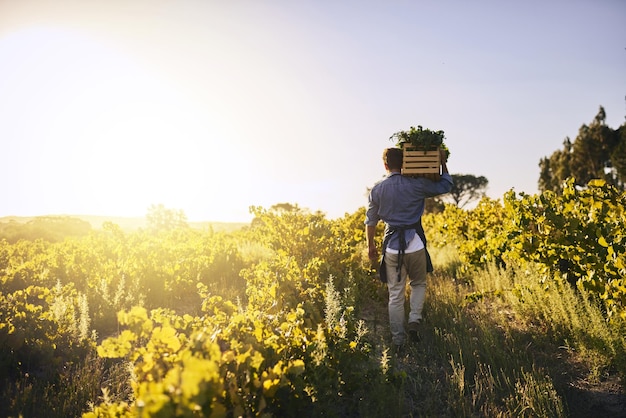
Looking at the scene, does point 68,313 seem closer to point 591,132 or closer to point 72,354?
Result: point 72,354

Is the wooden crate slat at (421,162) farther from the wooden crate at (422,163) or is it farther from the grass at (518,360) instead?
the grass at (518,360)

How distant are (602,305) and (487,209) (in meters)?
3.47

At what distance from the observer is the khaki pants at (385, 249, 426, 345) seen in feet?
11.7

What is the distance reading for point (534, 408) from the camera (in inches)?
91.1

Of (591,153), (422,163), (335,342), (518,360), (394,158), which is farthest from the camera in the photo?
(591,153)

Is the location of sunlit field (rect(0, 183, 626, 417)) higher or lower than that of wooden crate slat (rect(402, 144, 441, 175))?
lower

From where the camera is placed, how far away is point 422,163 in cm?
354

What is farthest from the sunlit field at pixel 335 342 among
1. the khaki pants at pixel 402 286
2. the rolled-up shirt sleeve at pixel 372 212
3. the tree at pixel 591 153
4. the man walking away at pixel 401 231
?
the tree at pixel 591 153

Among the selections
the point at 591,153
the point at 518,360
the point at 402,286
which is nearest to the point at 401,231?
the point at 402,286

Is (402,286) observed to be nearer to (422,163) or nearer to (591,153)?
(422,163)

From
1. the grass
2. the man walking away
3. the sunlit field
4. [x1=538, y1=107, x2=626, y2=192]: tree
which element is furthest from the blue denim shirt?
[x1=538, y1=107, x2=626, y2=192]: tree

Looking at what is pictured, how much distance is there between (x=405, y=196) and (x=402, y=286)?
0.94 metres

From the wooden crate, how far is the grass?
5.18ft

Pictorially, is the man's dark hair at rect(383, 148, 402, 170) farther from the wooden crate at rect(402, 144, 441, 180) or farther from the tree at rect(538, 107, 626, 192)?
the tree at rect(538, 107, 626, 192)
